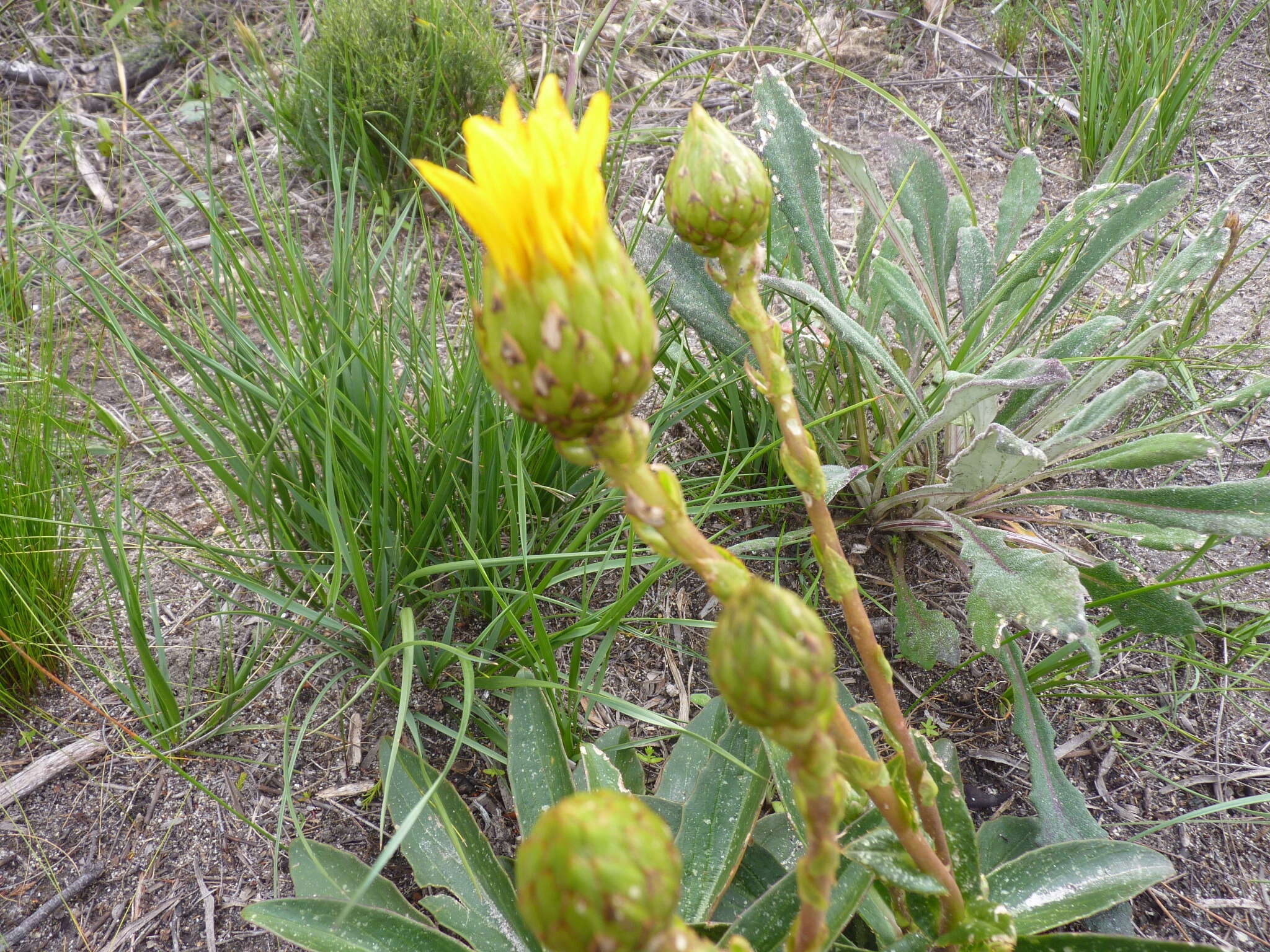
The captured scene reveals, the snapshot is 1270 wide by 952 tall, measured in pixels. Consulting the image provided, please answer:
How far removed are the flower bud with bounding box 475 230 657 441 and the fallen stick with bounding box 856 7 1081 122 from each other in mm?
2774

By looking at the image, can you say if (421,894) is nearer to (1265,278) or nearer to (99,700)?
(99,700)

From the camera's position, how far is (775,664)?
1.89 ft

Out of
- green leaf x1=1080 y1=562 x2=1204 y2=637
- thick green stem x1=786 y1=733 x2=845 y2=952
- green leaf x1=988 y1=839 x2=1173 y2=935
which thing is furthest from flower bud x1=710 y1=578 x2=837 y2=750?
green leaf x1=1080 y1=562 x2=1204 y2=637

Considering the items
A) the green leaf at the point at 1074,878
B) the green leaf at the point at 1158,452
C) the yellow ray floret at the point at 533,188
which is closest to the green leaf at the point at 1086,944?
the green leaf at the point at 1074,878

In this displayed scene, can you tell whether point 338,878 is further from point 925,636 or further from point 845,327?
point 845,327

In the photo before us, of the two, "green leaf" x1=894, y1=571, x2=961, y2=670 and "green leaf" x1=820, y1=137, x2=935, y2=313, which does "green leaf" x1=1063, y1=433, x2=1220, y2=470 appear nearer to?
"green leaf" x1=894, y1=571, x2=961, y2=670

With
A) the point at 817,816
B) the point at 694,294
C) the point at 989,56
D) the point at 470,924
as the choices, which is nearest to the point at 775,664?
the point at 817,816

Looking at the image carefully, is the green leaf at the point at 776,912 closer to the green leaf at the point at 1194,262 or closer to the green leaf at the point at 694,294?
the green leaf at the point at 694,294

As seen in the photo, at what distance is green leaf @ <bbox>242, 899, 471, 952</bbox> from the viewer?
108 cm

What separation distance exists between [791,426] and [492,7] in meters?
3.08

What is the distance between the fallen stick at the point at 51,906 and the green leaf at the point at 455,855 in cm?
57

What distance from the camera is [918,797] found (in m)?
0.92

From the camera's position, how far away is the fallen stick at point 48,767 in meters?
1.53

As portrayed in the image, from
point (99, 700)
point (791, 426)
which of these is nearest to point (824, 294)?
point (791, 426)
